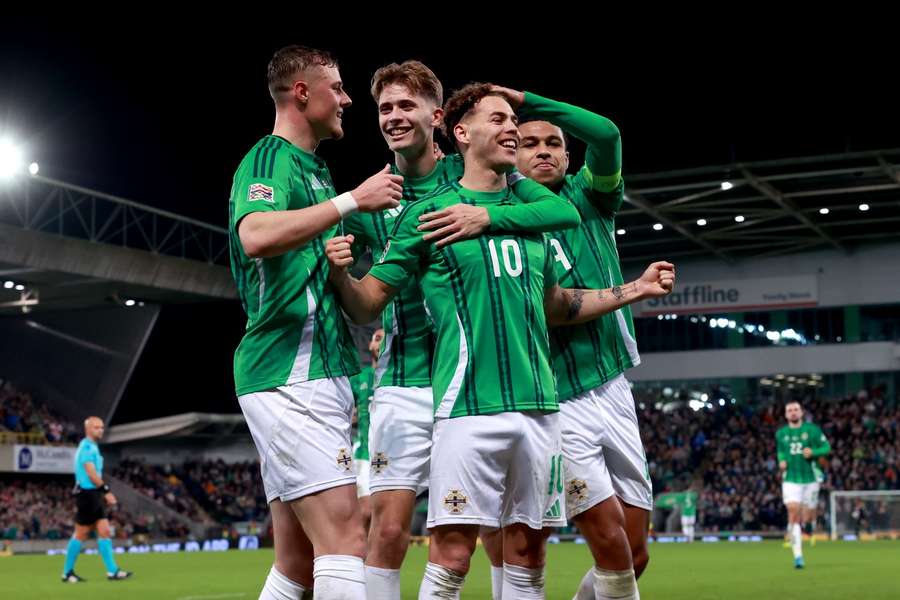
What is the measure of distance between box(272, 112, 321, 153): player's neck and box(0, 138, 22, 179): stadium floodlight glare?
78.1 ft

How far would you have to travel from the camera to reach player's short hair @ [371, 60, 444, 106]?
505 centimetres

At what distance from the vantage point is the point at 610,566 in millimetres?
5148

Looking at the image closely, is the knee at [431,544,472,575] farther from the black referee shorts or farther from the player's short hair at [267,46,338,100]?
the black referee shorts

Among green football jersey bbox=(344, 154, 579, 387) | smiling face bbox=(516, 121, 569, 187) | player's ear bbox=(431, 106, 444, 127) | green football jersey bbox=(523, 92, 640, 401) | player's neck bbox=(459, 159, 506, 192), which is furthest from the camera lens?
smiling face bbox=(516, 121, 569, 187)

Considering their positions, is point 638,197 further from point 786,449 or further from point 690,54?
point 786,449

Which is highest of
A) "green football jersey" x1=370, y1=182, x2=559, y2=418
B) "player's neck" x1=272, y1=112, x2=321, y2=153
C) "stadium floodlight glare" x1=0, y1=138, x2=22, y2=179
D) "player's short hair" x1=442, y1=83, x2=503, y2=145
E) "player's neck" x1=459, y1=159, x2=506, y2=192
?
"stadium floodlight glare" x1=0, y1=138, x2=22, y2=179

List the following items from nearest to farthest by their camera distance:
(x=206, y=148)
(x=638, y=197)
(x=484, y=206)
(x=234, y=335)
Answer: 1. (x=484, y=206)
2. (x=206, y=148)
3. (x=638, y=197)
4. (x=234, y=335)

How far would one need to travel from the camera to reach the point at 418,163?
17.2 feet

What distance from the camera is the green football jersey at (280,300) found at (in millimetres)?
4090

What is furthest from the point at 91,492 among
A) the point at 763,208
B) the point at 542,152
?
the point at 763,208

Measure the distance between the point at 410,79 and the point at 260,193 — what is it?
50.0 inches

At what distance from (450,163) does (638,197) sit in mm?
29651

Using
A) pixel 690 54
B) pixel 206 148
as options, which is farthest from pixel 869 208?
pixel 206 148

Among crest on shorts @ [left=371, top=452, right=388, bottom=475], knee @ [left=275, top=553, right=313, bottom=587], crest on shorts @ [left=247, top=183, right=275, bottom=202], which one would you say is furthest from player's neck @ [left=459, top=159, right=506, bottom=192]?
knee @ [left=275, top=553, right=313, bottom=587]
